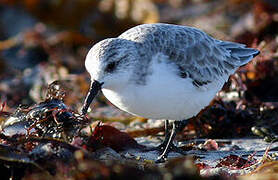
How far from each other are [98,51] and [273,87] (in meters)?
2.48

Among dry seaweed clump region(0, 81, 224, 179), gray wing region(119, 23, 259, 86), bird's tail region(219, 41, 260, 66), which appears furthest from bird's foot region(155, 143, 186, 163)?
bird's tail region(219, 41, 260, 66)

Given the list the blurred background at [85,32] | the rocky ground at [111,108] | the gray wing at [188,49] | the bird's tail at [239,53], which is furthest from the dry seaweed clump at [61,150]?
the blurred background at [85,32]

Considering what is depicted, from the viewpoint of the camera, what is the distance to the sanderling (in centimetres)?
333

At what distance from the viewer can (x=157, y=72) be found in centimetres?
338

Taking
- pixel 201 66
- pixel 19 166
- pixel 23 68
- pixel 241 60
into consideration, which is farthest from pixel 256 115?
pixel 23 68

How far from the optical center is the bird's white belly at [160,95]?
3.34 m

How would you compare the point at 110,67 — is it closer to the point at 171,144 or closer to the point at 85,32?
the point at 171,144

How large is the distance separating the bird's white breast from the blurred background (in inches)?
51.6

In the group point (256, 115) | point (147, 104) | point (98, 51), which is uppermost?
point (98, 51)

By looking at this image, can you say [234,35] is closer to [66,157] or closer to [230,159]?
[230,159]

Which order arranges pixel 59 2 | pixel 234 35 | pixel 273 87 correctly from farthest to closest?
pixel 59 2 < pixel 234 35 < pixel 273 87

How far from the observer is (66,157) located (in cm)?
280

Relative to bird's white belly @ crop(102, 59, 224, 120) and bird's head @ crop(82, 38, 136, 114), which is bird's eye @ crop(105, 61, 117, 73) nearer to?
bird's head @ crop(82, 38, 136, 114)

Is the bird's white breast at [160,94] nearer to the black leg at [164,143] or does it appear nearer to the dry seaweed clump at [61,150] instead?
the dry seaweed clump at [61,150]
